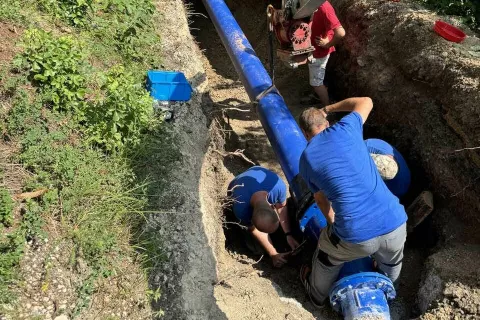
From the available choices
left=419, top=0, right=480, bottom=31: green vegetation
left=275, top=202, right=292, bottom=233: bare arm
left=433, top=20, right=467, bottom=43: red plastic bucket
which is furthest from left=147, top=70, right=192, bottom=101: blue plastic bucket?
left=419, top=0, right=480, bottom=31: green vegetation

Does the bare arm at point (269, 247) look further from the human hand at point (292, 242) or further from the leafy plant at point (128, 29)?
the leafy plant at point (128, 29)

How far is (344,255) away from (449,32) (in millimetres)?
2645

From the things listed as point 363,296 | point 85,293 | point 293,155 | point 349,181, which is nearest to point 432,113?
point 293,155

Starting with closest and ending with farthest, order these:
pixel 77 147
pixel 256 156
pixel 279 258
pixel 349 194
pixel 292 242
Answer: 1. pixel 349 194
2. pixel 77 147
3. pixel 279 258
4. pixel 292 242
5. pixel 256 156

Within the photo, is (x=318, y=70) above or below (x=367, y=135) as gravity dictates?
above

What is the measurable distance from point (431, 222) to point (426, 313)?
1.09 m

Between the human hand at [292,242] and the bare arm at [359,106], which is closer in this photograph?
the bare arm at [359,106]

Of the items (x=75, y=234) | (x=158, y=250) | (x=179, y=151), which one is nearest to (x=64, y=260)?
(x=75, y=234)

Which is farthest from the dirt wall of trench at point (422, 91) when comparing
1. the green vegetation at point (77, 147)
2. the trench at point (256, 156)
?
the green vegetation at point (77, 147)

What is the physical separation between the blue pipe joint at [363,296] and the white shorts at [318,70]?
2.79 meters

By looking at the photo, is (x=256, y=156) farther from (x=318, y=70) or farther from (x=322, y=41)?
(x=322, y=41)

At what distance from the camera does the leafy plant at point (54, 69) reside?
390 centimetres

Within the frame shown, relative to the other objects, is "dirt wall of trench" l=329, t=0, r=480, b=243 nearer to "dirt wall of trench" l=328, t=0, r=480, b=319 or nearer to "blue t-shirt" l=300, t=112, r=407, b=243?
"dirt wall of trench" l=328, t=0, r=480, b=319

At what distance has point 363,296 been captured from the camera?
3.49 metres
